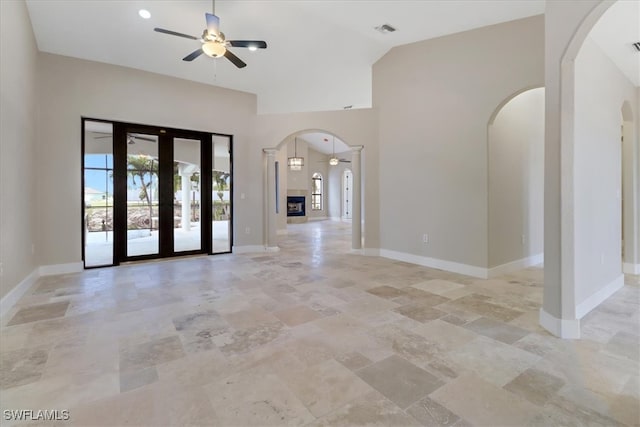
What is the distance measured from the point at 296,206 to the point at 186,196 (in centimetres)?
915

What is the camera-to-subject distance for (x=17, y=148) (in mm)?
3510

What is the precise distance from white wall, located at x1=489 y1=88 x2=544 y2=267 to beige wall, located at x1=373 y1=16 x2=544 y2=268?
247 mm

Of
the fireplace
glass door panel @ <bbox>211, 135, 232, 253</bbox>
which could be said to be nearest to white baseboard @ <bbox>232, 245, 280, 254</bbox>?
glass door panel @ <bbox>211, 135, 232, 253</bbox>

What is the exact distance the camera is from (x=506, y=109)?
463 centimetres

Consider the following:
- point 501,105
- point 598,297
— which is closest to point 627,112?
point 501,105

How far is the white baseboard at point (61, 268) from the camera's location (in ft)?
15.3

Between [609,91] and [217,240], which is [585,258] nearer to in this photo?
[609,91]

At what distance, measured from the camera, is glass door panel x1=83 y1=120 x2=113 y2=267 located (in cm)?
515

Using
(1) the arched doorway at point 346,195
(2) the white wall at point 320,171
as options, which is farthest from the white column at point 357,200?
(1) the arched doorway at point 346,195

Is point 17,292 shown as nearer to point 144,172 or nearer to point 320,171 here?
point 144,172

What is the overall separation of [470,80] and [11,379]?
19.1ft

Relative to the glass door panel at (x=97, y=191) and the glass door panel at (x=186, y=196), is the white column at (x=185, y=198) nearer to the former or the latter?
the glass door panel at (x=186, y=196)

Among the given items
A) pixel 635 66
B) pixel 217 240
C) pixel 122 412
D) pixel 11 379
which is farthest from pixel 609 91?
pixel 217 240

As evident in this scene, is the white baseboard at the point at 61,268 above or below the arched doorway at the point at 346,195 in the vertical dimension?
below
